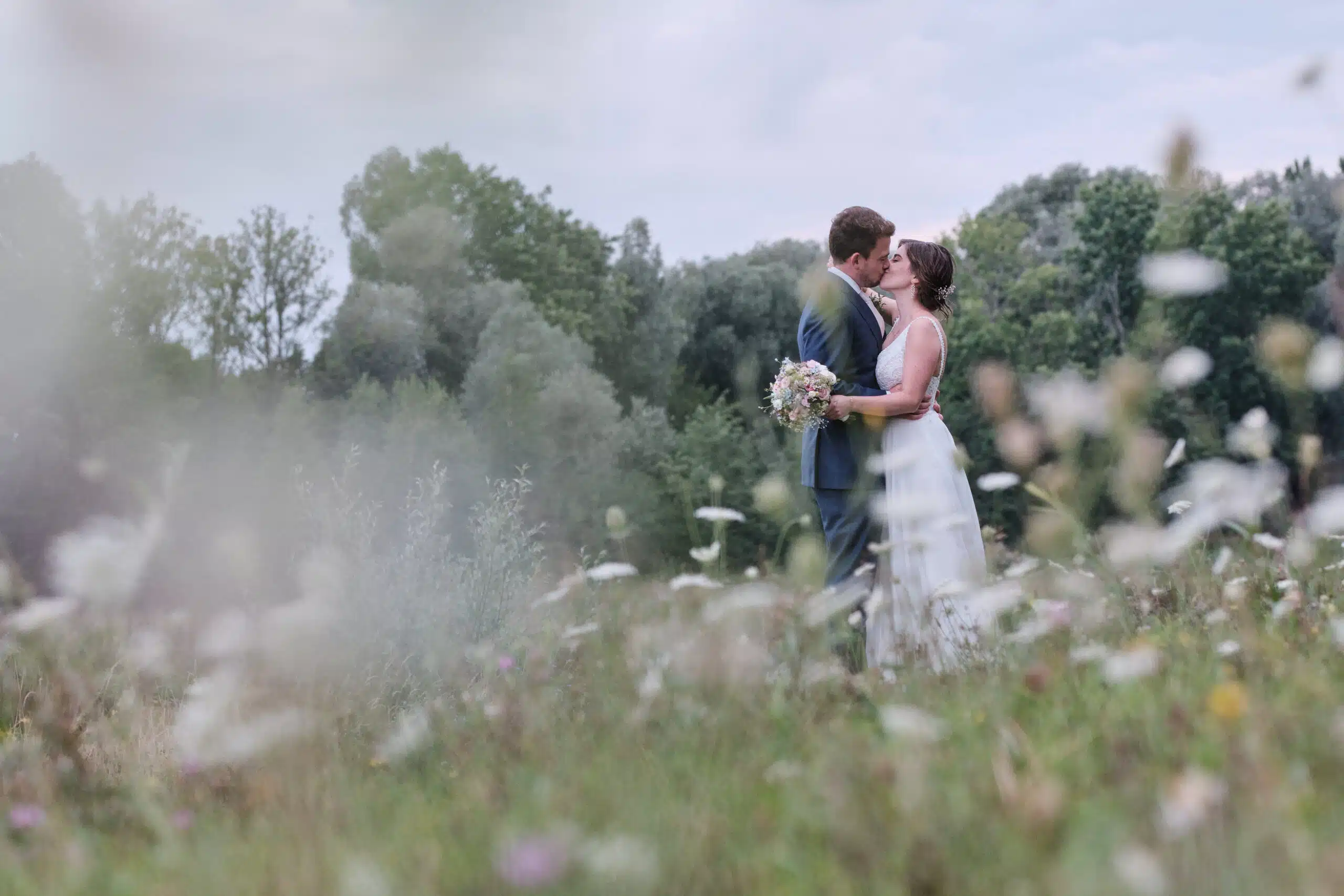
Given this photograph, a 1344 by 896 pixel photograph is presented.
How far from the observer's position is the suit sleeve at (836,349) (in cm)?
634

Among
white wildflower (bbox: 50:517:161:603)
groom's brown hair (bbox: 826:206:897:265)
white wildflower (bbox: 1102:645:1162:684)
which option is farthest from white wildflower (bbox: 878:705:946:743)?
groom's brown hair (bbox: 826:206:897:265)

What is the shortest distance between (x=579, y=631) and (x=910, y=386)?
8.96 ft

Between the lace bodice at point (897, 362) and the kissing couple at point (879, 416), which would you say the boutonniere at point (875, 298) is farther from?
the lace bodice at point (897, 362)

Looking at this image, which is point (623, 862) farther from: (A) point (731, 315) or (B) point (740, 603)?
(A) point (731, 315)

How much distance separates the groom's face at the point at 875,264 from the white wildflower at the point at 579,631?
269cm

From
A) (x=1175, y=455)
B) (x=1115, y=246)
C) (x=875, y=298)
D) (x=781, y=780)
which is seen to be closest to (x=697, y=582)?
(x=781, y=780)

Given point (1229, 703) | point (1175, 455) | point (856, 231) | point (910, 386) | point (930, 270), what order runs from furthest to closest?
point (856, 231) → point (930, 270) → point (910, 386) → point (1175, 455) → point (1229, 703)

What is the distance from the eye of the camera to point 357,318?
31.4 metres

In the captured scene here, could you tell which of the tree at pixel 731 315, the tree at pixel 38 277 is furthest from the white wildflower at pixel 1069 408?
the tree at pixel 731 315

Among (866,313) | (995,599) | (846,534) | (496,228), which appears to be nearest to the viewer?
(995,599)

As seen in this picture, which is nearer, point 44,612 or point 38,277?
point 44,612

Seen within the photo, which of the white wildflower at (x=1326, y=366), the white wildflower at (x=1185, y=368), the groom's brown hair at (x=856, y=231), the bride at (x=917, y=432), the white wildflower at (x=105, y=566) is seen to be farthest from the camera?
the groom's brown hair at (x=856, y=231)

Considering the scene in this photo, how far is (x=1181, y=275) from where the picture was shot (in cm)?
347

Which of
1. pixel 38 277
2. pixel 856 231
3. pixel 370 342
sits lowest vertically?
pixel 856 231
